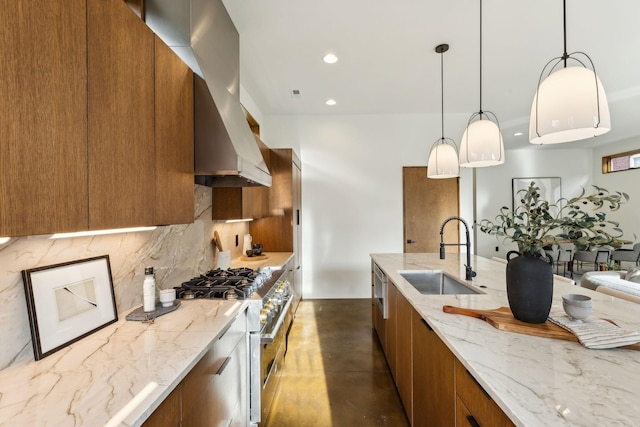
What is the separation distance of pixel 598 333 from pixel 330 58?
309cm

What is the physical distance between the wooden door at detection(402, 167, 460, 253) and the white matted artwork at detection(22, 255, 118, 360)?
423 centimetres

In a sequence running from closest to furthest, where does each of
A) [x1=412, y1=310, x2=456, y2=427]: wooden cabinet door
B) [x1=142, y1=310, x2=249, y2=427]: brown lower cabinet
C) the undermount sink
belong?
[x1=142, y1=310, x2=249, y2=427]: brown lower cabinet
[x1=412, y1=310, x2=456, y2=427]: wooden cabinet door
the undermount sink

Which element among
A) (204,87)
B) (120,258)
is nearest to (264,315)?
(120,258)

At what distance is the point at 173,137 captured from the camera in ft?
5.01

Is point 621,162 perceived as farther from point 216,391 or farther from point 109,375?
point 109,375

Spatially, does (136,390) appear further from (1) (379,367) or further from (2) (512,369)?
(1) (379,367)

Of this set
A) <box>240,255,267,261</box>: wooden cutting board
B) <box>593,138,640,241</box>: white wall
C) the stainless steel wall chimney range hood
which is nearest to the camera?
the stainless steel wall chimney range hood

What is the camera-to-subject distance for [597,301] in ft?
5.40

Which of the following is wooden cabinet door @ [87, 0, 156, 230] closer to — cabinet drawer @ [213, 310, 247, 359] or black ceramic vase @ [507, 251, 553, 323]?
cabinet drawer @ [213, 310, 247, 359]

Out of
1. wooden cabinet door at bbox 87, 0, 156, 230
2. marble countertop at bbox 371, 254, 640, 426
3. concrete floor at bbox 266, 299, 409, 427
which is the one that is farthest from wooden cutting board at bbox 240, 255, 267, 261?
marble countertop at bbox 371, 254, 640, 426

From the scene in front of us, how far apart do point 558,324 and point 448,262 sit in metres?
1.82

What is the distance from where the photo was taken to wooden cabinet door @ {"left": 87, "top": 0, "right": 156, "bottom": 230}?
1.02m

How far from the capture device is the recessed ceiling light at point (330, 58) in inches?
120

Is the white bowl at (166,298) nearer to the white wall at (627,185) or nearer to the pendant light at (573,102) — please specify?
the pendant light at (573,102)
